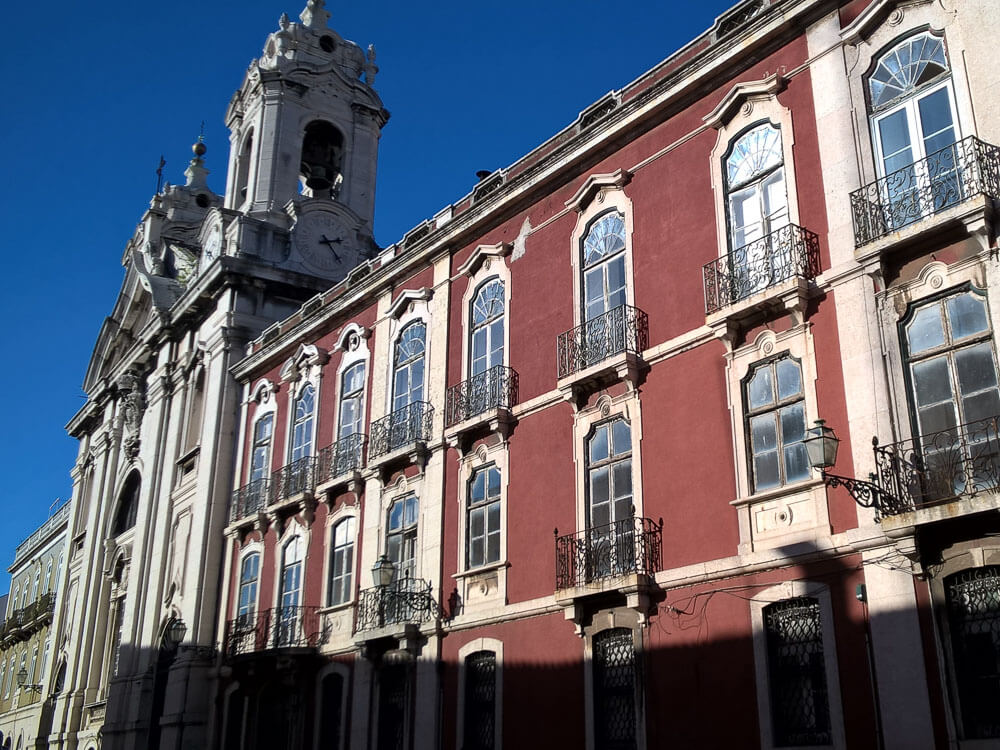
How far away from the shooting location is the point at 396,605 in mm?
19812

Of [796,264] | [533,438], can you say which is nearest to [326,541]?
[533,438]

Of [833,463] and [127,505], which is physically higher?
[127,505]

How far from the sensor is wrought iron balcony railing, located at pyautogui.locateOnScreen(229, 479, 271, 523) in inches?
1010

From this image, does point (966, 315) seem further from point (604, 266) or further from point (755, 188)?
point (604, 266)

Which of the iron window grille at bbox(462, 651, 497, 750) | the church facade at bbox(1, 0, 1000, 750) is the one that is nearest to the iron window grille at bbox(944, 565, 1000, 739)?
the church facade at bbox(1, 0, 1000, 750)

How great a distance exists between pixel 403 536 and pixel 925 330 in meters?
10.8

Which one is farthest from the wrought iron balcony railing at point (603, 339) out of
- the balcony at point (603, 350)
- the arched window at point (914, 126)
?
the arched window at point (914, 126)

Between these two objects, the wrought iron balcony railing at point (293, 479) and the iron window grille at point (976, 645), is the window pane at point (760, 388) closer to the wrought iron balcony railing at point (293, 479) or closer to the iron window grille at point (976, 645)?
the iron window grille at point (976, 645)

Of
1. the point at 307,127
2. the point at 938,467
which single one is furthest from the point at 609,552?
the point at 307,127

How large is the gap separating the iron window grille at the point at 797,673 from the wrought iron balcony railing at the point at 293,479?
1253 cm

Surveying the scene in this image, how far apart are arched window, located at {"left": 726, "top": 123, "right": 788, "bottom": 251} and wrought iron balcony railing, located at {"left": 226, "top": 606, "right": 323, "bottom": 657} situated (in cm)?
1164

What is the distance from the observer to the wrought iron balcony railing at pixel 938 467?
37.7ft

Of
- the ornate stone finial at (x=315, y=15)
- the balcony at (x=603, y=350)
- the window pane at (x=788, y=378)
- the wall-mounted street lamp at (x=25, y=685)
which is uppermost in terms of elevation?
the ornate stone finial at (x=315, y=15)

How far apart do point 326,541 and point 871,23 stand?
13984mm
